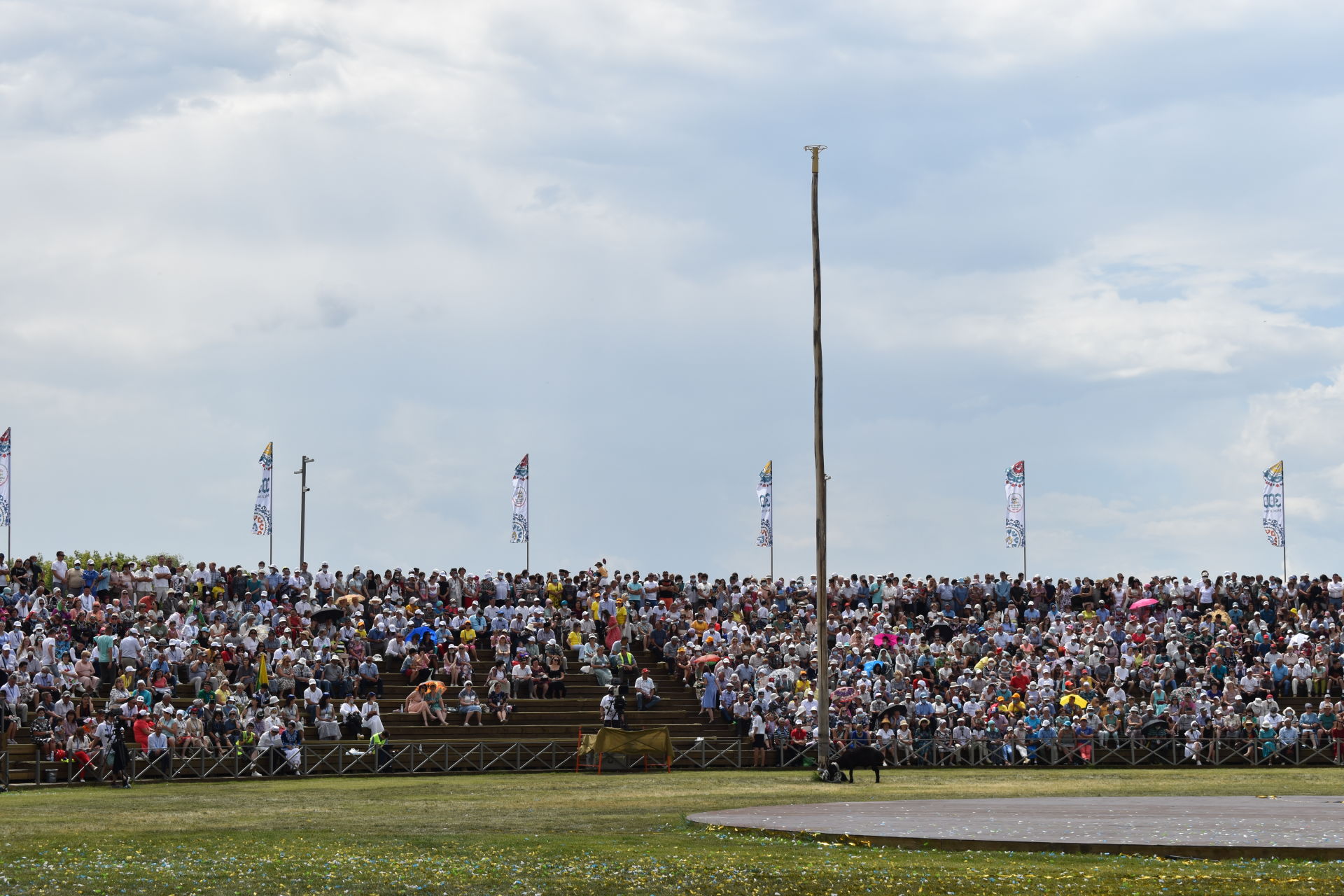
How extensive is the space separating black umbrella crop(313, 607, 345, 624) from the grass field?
13.0m

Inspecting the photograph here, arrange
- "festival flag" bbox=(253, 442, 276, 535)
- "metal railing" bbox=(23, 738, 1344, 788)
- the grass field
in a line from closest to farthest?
the grass field, "metal railing" bbox=(23, 738, 1344, 788), "festival flag" bbox=(253, 442, 276, 535)

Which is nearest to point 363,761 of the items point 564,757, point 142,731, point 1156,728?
point 564,757

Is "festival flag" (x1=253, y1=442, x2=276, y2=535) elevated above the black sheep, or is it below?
above

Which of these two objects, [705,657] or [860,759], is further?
[705,657]

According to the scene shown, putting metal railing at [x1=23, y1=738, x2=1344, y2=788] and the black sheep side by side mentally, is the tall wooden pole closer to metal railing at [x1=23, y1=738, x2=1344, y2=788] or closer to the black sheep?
the black sheep

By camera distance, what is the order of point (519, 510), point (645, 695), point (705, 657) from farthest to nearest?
point (519, 510) → point (705, 657) → point (645, 695)

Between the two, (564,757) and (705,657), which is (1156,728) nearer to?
(705,657)

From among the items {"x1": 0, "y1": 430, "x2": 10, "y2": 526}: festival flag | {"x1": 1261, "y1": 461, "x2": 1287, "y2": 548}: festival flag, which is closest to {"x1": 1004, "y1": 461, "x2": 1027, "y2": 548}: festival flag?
{"x1": 1261, "y1": 461, "x2": 1287, "y2": 548}: festival flag

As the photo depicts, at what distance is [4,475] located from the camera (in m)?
49.9

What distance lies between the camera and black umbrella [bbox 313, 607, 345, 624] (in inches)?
1574

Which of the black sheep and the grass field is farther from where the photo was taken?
the black sheep

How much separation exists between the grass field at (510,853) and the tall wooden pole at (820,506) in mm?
2852

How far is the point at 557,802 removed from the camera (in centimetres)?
2388

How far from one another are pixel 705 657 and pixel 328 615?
29.4ft
